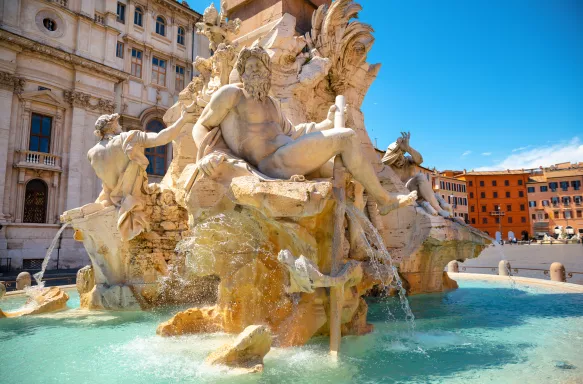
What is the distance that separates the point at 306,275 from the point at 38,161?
2041cm

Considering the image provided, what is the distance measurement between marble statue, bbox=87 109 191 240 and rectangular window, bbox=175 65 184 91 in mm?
21200

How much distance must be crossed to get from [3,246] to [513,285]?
19482mm

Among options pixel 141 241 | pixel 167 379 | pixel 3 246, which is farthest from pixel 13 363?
pixel 3 246

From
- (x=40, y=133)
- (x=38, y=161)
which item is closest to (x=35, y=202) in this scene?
(x=38, y=161)

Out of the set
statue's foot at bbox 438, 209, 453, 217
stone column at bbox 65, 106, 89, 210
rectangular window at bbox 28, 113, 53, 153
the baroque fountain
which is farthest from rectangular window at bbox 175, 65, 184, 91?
statue's foot at bbox 438, 209, 453, 217

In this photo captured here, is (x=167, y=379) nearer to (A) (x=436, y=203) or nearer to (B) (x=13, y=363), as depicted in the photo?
(B) (x=13, y=363)

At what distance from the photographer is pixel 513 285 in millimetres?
8047

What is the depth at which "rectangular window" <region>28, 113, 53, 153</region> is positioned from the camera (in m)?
19.2

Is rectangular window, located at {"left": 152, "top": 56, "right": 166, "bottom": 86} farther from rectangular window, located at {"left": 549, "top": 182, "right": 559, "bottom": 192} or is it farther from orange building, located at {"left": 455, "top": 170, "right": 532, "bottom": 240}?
rectangular window, located at {"left": 549, "top": 182, "right": 559, "bottom": 192}

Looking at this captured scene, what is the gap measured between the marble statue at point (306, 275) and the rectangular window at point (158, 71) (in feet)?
79.2

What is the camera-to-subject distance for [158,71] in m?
24.9

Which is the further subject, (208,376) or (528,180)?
(528,180)

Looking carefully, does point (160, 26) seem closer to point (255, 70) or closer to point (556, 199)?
point (255, 70)

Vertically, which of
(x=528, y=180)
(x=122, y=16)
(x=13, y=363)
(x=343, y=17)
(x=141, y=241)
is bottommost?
(x=13, y=363)
